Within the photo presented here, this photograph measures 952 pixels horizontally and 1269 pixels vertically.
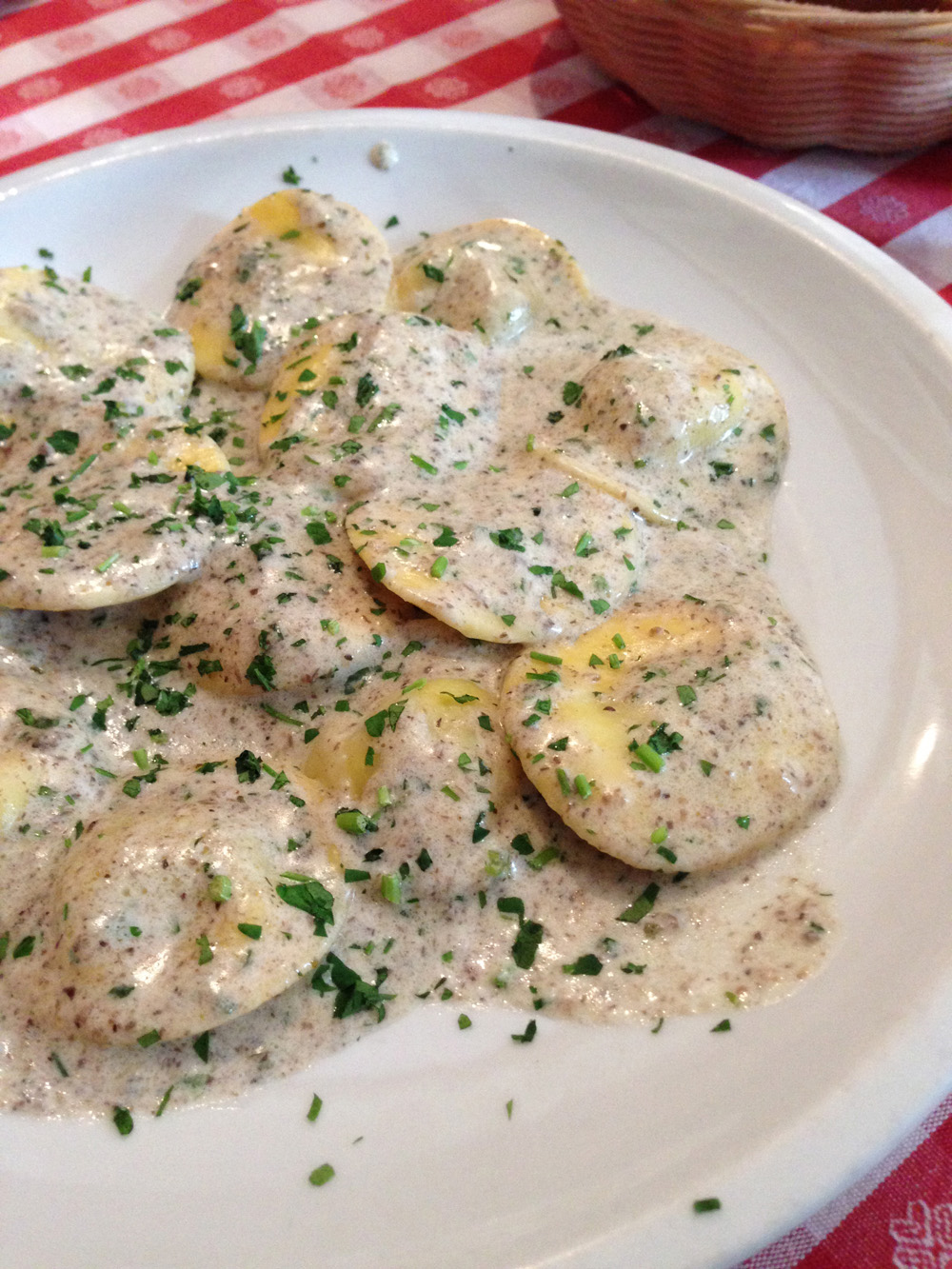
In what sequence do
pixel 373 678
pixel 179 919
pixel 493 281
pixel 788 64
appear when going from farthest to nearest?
pixel 788 64, pixel 493 281, pixel 373 678, pixel 179 919

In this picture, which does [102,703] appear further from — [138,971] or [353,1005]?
[353,1005]

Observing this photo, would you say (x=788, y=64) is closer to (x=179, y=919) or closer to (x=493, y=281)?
(x=493, y=281)

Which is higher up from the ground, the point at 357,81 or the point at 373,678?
the point at 357,81

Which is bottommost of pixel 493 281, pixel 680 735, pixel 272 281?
pixel 680 735

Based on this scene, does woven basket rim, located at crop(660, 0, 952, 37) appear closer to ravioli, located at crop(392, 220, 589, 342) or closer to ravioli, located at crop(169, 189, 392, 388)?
ravioli, located at crop(392, 220, 589, 342)

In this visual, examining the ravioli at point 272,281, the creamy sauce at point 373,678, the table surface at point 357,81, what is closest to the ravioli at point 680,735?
the creamy sauce at point 373,678

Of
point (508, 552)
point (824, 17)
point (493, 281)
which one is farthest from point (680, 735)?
point (824, 17)

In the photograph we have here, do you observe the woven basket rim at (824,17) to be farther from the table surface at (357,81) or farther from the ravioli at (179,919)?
the ravioli at (179,919)
